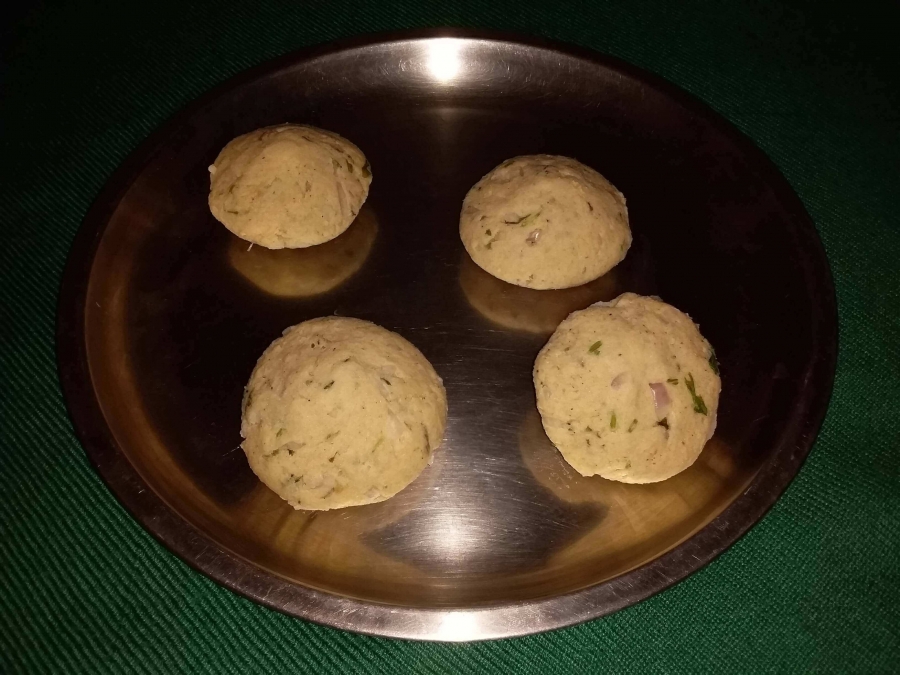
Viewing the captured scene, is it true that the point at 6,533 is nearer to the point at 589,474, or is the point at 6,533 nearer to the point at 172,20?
the point at 589,474

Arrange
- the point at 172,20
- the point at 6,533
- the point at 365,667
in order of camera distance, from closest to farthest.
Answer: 1. the point at 365,667
2. the point at 6,533
3. the point at 172,20

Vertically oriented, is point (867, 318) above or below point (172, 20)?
below

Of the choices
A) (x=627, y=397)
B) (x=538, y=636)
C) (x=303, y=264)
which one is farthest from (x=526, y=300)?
(x=538, y=636)

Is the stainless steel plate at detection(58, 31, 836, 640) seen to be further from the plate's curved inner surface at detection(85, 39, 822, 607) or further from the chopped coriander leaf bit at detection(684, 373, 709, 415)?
the chopped coriander leaf bit at detection(684, 373, 709, 415)

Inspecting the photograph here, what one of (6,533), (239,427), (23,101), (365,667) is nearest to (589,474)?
(365,667)

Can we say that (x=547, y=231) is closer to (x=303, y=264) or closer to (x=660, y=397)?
(x=660, y=397)

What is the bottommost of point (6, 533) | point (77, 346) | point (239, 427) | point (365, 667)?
point (365, 667)
